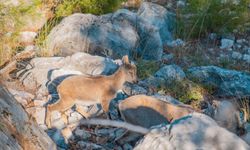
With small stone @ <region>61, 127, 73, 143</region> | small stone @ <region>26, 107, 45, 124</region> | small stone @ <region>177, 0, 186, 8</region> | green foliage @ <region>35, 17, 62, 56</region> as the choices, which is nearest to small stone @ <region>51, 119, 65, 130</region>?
small stone @ <region>26, 107, 45, 124</region>

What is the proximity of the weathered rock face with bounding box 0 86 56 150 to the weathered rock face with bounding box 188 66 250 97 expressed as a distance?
12.2ft

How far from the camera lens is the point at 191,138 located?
166 inches

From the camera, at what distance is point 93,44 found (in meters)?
8.88

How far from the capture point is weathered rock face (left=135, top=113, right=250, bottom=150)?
417 cm

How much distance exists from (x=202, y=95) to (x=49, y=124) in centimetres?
234

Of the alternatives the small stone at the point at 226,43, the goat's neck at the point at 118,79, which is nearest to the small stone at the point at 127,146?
the goat's neck at the point at 118,79

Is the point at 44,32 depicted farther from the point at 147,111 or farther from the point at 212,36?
the point at 147,111

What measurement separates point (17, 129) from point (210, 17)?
7.80m

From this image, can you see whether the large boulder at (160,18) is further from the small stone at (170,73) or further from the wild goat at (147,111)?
the wild goat at (147,111)

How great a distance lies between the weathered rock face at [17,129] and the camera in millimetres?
4309

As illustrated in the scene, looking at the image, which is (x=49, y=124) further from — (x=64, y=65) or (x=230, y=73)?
(x=230, y=73)

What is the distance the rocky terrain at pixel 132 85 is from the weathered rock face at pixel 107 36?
0.02 metres

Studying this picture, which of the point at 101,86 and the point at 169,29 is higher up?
the point at 101,86

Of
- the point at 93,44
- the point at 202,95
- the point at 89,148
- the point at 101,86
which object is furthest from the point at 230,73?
the point at 89,148
